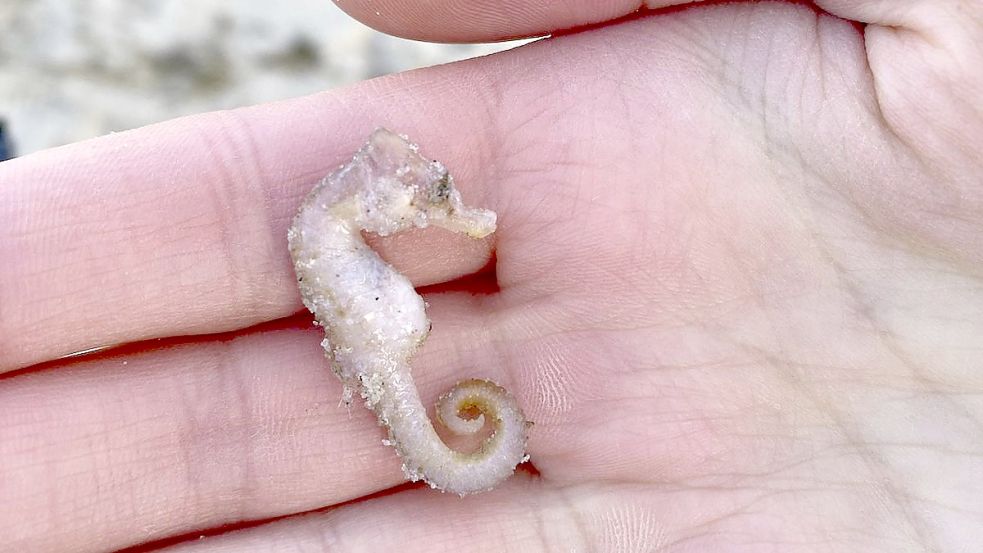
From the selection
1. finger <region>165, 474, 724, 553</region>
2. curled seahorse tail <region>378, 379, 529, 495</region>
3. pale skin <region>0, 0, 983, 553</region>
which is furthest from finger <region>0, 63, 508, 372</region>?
finger <region>165, 474, 724, 553</region>

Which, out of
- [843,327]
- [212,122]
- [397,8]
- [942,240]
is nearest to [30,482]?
[212,122]

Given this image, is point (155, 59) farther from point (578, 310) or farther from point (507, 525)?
point (507, 525)

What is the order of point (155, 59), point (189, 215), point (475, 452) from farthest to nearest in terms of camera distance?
point (155, 59) < point (475, 452) < point (189, 215)

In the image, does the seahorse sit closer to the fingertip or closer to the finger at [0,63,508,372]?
the finger at [0,63,508,372]

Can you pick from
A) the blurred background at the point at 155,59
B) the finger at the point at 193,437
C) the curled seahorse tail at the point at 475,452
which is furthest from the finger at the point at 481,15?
the blurred background at the point at 155,59

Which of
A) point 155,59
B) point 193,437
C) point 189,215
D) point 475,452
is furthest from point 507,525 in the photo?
point 155,59
